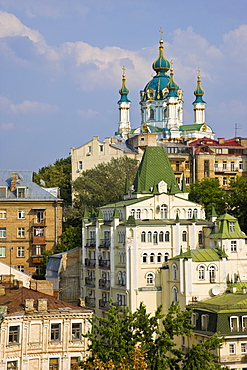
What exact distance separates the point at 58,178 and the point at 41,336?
2910 inches

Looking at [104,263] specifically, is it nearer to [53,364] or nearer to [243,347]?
[243,347]

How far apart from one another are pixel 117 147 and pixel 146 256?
5304 cm

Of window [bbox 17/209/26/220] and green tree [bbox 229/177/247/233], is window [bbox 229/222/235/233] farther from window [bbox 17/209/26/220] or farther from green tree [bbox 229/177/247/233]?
window [bbox 17/209/26/220]

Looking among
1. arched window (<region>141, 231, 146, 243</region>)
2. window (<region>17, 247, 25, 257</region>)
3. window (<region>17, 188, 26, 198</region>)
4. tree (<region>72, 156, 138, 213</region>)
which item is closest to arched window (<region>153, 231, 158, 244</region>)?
arched window (<region>141, 231, 146, 243</region>)

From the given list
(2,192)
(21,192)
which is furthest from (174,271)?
(2,192)

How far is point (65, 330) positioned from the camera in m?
54.3

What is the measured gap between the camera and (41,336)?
53.5m

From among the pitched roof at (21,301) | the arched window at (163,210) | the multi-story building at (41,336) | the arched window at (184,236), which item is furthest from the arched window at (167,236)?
the multi-story building at (41,336)

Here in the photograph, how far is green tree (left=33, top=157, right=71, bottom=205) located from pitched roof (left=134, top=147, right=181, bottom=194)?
3639cm

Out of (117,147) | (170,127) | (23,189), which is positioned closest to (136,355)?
(23,189)

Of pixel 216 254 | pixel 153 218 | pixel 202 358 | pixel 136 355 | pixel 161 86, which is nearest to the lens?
pixel 136 355

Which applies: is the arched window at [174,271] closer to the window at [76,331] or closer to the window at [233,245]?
the window at [233,245]

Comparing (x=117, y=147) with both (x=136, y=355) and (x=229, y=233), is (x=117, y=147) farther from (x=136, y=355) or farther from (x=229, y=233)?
(x=136, y=355)

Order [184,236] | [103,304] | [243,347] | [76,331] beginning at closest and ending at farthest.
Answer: [76,331], [243,347], [184,236], [103,304]
